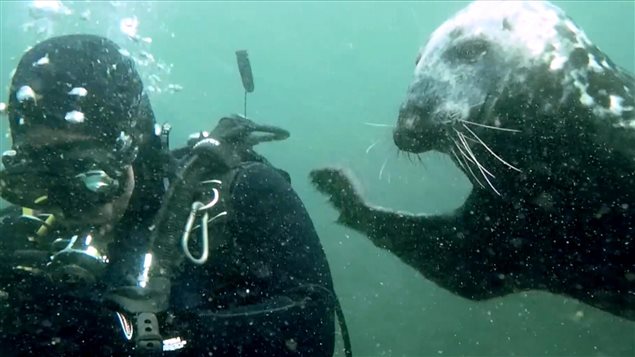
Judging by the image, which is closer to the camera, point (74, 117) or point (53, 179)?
point (53, 179)

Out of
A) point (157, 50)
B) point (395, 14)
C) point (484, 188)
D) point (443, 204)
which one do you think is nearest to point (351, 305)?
point (443, 204)

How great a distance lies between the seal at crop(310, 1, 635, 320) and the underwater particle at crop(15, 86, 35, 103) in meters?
2.03

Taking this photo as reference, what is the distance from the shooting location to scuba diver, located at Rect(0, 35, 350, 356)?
2535mm

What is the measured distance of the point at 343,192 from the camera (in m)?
3.61

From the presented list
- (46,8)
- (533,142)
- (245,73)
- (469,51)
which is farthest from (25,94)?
(46,8)

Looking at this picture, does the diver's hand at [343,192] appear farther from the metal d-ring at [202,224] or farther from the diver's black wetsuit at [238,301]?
the metal d-ring at [202,224]

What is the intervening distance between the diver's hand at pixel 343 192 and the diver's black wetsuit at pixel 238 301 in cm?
43

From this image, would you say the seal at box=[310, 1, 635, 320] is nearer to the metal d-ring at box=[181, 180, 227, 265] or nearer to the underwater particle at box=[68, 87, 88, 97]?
the metal d-ring at box=[181, 180, 227, 265]

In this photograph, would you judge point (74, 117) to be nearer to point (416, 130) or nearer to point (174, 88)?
point (416, 130)

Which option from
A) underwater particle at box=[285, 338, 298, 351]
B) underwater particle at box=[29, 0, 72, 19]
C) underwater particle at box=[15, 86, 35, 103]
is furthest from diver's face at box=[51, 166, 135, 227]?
underwater particle at box=[29, 0, 72, 19]

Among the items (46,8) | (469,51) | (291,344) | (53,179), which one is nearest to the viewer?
(53,179)

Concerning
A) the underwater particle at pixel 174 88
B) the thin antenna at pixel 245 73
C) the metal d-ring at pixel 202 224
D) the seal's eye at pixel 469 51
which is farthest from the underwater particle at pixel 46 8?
the seal's eye at pixel 469 51

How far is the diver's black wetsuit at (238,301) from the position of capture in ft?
8.44

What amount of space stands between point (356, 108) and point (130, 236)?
5836cm
